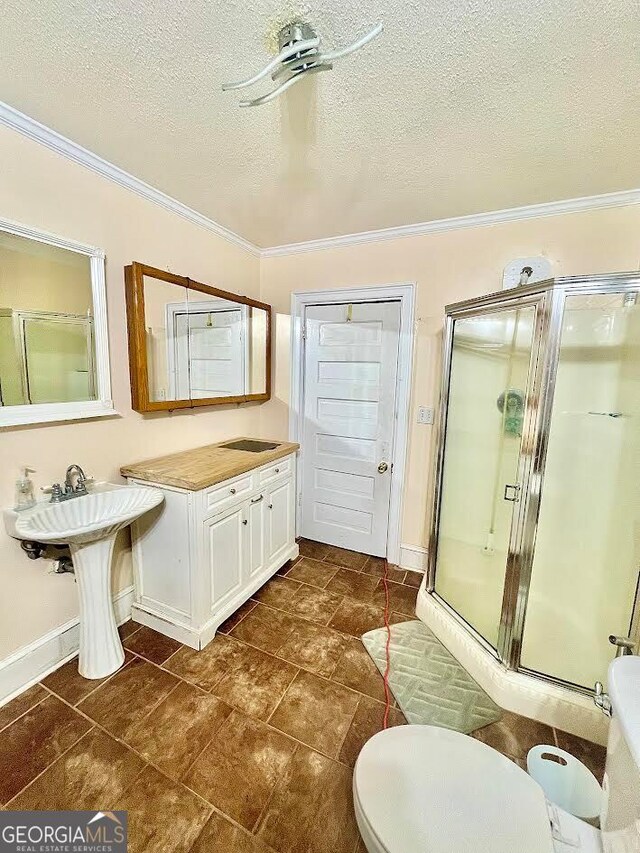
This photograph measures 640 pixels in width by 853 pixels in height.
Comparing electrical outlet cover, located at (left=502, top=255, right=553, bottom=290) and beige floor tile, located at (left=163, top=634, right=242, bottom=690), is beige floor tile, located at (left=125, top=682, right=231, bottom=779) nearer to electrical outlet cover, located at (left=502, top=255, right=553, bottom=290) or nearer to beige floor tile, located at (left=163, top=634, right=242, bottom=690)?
beige floor tile, located at (left=163, top=634, right=242, bottom=690)

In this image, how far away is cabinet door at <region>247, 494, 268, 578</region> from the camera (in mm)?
2201

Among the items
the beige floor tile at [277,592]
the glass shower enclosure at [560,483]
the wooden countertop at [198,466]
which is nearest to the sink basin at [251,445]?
the wooden countertop at [198,466]

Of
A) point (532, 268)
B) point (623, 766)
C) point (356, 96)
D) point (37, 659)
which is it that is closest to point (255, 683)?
point (37, 659)

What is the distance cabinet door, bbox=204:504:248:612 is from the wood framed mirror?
2.52ft

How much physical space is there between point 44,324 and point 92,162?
2.69 ft

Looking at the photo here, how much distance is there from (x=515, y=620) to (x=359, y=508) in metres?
1.38

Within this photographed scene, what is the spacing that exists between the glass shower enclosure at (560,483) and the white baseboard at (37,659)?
2.03 meters

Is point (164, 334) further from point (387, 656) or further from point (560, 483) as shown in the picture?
point (560, 483)

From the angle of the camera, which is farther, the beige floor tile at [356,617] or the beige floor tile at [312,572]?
the beige floor tile at [312,572]

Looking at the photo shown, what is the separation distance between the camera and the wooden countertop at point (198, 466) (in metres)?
1.80

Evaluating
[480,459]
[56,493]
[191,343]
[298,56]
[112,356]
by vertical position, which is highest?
[298,56]

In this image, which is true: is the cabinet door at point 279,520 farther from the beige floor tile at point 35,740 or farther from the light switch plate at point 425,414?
the beige floor tile at point 35,740

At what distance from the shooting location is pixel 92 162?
1704 mm

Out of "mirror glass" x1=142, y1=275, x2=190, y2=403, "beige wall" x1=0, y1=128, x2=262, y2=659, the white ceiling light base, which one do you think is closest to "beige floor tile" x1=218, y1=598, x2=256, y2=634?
"beige wall" x1=0, y1=128, x2=262, y2=659
